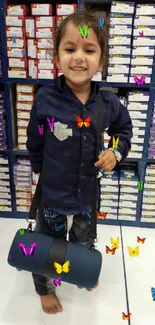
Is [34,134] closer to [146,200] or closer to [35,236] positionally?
[35,236]

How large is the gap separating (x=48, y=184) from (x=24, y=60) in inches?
30.3

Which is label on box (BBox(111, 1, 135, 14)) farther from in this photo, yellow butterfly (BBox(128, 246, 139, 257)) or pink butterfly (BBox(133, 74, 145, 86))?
yellow butterfly (BBox(128, 246, 139, 257))

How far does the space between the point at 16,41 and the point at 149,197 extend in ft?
3.70

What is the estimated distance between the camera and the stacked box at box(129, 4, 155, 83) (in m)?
1.42

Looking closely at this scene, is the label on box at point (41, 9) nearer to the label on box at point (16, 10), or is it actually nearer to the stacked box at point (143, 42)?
the label on box at point (16, 10)

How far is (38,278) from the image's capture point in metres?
1.23

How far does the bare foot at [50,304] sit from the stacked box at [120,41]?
1.07 meters

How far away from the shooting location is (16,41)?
4.92 feet

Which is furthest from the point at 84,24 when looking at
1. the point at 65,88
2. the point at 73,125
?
the point at 73,125

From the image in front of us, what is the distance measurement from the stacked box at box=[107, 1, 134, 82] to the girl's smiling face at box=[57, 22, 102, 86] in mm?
595

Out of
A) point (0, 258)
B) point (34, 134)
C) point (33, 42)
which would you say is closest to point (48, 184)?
point (34, 134)

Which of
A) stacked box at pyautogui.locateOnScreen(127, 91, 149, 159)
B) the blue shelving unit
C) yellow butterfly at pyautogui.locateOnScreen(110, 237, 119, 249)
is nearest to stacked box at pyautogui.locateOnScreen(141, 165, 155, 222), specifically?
the blue shelving unit

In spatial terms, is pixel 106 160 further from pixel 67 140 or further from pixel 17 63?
pixel 17 63

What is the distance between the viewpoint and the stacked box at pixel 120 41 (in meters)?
1.43
